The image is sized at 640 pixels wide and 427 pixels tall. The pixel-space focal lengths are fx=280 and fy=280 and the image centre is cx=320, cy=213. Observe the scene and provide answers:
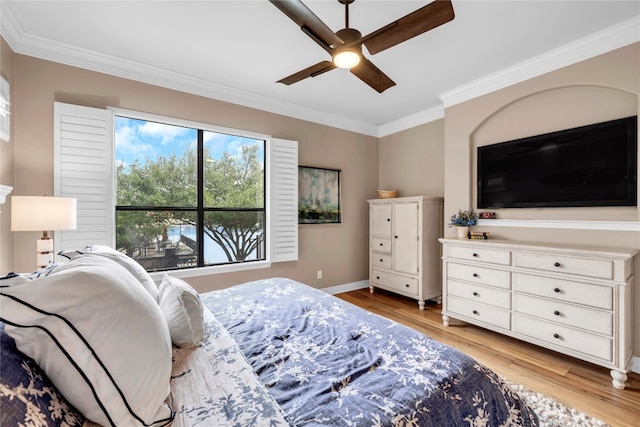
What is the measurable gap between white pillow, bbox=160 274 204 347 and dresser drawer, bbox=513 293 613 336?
2.61 metres

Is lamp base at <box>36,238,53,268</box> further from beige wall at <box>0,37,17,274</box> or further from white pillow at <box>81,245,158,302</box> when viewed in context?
white pillow at <box>81,245,158,302</box>

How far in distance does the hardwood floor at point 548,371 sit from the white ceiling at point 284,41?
8.36 feet

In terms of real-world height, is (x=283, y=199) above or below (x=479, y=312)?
above

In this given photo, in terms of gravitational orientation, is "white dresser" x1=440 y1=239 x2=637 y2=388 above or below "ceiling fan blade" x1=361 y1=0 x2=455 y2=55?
below

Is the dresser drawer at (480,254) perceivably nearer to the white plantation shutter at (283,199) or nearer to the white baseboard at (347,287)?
the white baseboard at (347,287)

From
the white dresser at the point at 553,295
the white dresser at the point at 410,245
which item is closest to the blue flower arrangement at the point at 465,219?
the white dresser at the point at 553,295

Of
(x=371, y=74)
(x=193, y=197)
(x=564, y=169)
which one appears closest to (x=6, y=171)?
(x=193, y=197)

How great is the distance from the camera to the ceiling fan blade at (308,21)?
143 centimetres

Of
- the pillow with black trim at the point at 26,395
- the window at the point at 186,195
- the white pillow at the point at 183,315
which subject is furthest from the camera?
the window at the point at 186,195

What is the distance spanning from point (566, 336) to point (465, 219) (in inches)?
52.0

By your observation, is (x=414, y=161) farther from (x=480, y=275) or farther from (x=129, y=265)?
(x=129, y=265)

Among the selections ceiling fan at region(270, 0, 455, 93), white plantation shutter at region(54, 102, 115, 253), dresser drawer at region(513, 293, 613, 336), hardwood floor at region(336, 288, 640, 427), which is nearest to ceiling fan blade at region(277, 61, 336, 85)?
ceiling fan at region(270, 0, 455, 93)

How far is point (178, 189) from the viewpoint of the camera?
3.02m

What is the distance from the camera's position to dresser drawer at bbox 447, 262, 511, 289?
8.42ft
